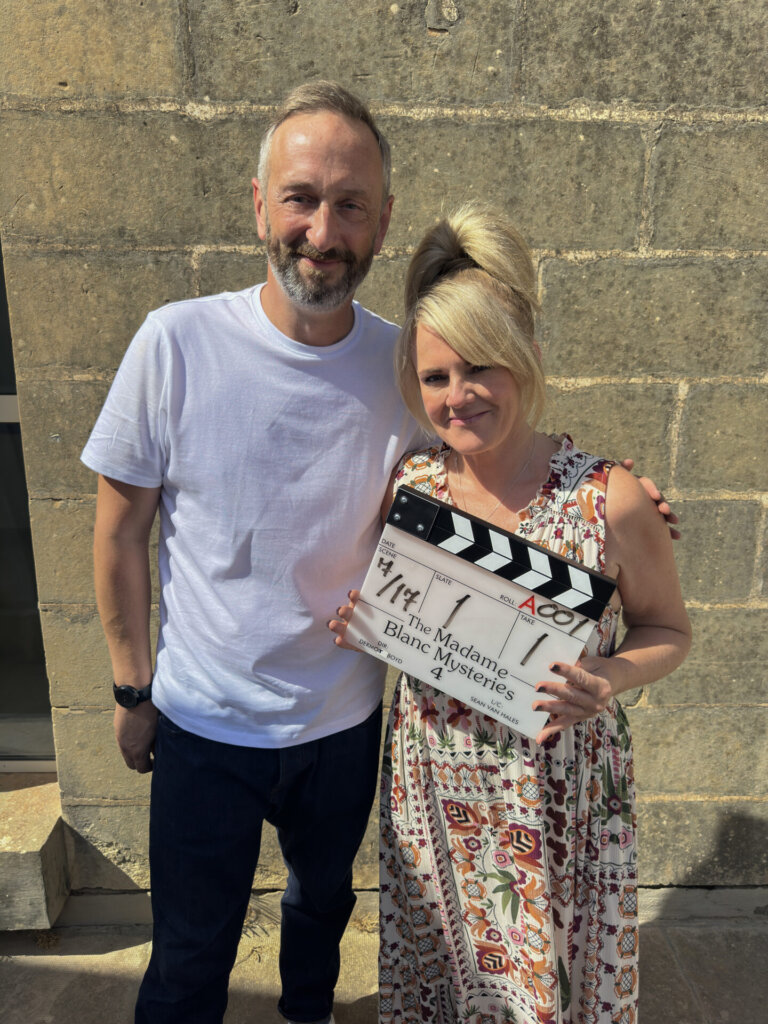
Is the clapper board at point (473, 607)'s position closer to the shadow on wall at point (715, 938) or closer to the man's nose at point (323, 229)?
the man's nose at point (323, 229)

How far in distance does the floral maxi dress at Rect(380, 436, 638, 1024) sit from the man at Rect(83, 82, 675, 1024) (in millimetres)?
174

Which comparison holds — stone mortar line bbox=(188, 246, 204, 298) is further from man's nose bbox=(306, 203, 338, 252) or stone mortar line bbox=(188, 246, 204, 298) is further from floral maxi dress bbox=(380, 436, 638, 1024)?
floral maxi dress bbox=(380, 436, 638, 1024)

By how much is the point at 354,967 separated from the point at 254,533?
184 cm

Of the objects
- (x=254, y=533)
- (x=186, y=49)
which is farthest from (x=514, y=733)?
(x=186, y=49)

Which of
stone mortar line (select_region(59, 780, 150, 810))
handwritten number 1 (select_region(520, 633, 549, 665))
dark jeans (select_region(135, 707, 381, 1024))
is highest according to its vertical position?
handwritten number 1 (select_region(520, 633, 549, 665))

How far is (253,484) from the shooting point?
1713 millimetres

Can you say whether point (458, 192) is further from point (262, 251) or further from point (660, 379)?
point (660, 379)

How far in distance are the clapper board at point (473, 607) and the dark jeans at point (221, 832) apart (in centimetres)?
38

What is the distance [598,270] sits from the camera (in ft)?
7.83

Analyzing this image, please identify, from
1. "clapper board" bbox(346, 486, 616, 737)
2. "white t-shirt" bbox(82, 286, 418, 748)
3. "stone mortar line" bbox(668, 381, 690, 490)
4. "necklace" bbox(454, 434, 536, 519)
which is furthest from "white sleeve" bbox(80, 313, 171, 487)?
"stone mortar line" bbox(668, 381, 690, 490)

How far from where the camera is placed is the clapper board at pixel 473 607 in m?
1.55

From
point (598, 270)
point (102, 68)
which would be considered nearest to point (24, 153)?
point (102, 68)

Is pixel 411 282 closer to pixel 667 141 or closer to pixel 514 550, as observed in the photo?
pixel 514 550

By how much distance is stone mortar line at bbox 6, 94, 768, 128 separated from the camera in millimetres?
2215
